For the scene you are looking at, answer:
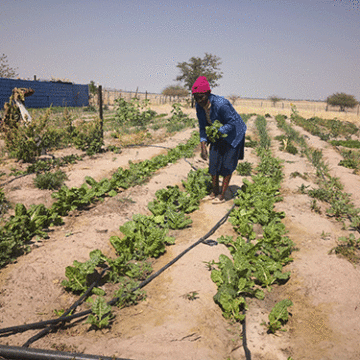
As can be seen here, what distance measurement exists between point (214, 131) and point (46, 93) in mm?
23056

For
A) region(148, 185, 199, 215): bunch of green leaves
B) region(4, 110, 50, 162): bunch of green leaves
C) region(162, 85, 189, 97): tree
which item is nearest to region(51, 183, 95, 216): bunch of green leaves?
region(148, 185, 199, 215): bunch of green leaves

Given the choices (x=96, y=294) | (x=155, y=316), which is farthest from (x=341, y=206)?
(x=96, y=294)

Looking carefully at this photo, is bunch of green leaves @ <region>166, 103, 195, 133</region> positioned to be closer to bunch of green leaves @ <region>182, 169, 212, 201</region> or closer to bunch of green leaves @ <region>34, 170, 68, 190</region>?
bunch of green leaves @ <region>182, 169, 212, 201</region>

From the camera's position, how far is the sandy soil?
82.7 inches

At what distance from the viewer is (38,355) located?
6.08ft

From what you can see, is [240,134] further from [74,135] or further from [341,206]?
[74,135]

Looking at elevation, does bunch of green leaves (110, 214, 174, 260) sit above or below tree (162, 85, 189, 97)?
below

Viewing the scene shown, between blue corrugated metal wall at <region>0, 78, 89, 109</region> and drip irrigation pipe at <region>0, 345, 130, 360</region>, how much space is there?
20.0m

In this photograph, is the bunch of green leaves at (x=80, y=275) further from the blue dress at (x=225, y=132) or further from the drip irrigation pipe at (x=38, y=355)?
the blue dress at (x=225, y=132)

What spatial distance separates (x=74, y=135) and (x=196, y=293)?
272 inches

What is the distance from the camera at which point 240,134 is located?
4418mm

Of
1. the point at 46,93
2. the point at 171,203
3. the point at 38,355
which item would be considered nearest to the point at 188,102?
the point at 46,93

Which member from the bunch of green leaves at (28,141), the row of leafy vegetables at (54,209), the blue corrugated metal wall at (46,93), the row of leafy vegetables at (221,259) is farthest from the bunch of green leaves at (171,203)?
the blue corrugated metal wall at (46,93)

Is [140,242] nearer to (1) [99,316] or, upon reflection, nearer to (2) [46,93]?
(1) [99,316]
